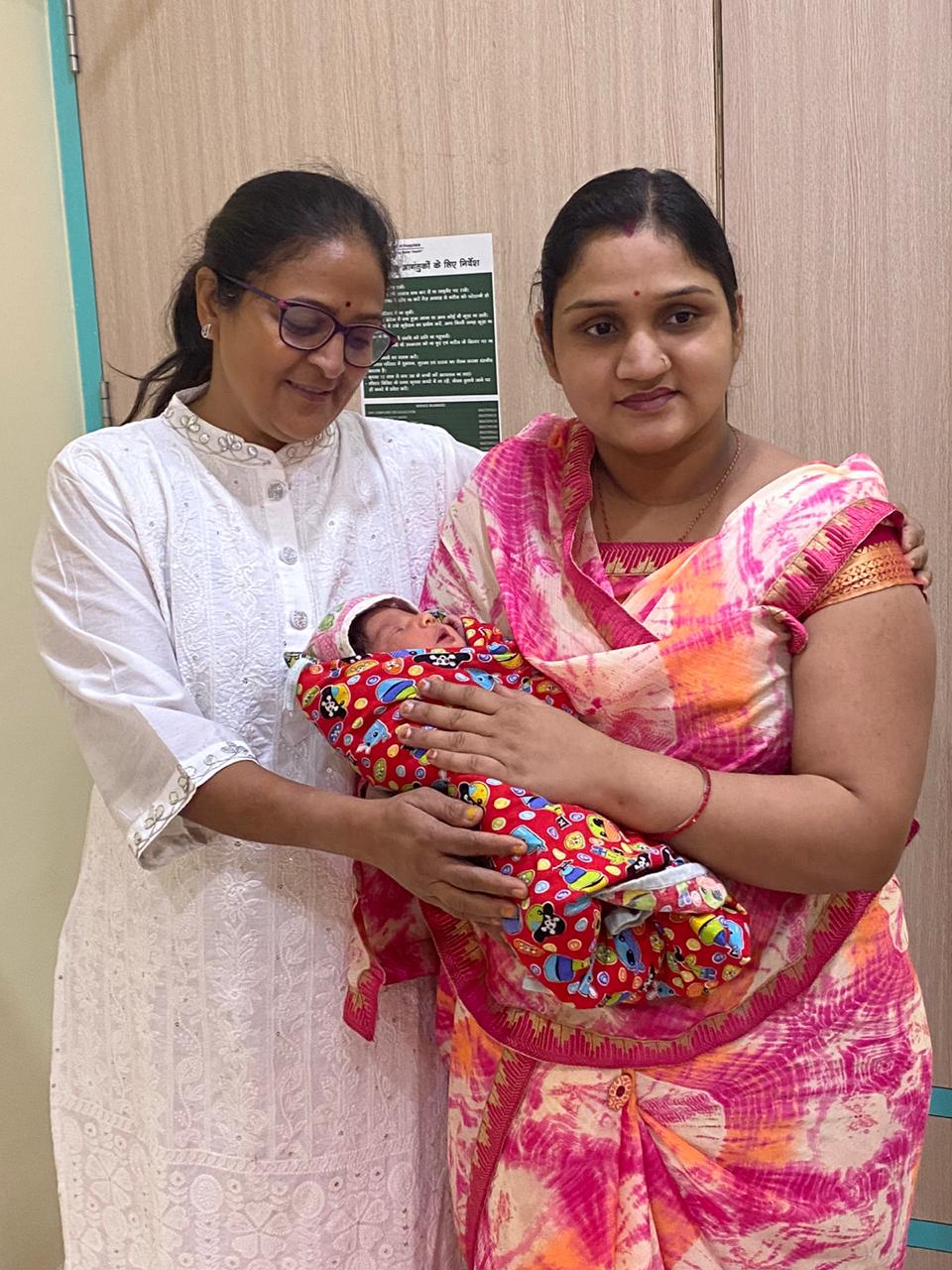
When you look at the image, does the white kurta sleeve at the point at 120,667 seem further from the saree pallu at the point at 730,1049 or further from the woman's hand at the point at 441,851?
the saree pallu at the point at 730,1049

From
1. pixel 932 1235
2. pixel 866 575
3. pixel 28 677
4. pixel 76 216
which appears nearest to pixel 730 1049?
pixel 866 575

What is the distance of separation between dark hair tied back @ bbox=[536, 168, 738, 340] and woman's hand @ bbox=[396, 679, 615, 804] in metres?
0.45

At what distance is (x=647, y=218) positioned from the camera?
48.0 inches

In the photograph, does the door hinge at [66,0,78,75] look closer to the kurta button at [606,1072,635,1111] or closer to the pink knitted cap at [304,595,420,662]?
the pink knitted cap at [304,595,420,662]

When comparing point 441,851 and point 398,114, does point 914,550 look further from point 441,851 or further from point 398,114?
point 398,114

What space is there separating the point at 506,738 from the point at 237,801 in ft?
0.96

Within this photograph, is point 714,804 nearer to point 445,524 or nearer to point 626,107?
point 445,524

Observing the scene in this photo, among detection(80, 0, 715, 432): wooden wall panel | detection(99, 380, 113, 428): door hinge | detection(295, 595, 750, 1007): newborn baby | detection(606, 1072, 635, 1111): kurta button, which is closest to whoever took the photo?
detection(295, 595, 750, 1007): newborn baby

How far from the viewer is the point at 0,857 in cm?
212

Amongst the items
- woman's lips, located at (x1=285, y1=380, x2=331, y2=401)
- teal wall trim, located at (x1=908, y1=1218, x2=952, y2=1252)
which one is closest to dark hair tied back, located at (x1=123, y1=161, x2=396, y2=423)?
woman's lips, located at (x1=285, y1=380, x2=331, y2=401)

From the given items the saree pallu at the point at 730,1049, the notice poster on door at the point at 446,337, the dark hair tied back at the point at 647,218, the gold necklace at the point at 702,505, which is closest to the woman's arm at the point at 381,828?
the saree pallu at the point at 730,1049

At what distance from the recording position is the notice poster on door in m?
1.99

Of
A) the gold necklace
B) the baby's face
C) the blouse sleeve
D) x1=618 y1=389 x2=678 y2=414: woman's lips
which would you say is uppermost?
x1=618 y1=389 x2=678 y2=414: woman's lips

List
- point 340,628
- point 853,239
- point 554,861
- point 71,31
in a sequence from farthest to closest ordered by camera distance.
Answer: point 71,31, point 853,239, point 340,628, point 554,861
